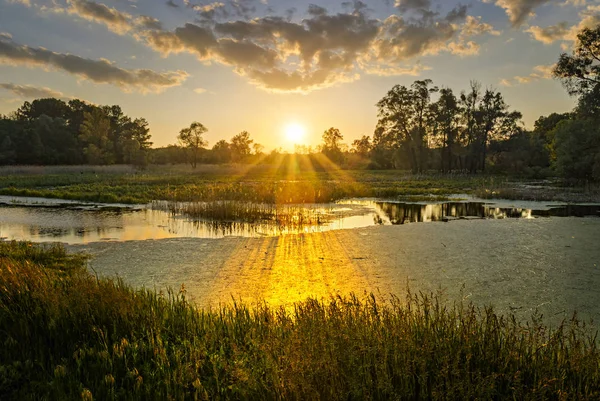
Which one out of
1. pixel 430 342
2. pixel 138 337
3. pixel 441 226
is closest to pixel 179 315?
pixel 138 337

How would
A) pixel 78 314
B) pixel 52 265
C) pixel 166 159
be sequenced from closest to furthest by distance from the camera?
1. pixel 78 314
2. pixel 52 265
3. pixel 166 159

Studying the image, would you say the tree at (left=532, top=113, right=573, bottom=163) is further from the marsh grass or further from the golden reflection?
the golden reflection

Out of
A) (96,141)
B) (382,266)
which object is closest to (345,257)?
(382,266)

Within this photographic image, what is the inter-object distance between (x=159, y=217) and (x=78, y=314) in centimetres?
1417

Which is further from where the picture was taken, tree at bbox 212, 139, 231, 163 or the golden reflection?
tree at bbox 212, 139, 231, 163

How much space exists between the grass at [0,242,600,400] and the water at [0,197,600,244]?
8.74 meters

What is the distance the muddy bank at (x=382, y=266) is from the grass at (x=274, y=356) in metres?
1.19

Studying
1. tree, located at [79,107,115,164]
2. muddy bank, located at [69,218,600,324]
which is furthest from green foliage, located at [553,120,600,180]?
tree, located at [79,107,115,164]

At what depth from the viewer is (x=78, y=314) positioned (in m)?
5.62

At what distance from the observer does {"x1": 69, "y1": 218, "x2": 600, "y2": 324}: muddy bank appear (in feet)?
24.5

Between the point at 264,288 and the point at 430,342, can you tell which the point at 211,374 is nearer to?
the point at 430,342

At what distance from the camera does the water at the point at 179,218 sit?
582 inches

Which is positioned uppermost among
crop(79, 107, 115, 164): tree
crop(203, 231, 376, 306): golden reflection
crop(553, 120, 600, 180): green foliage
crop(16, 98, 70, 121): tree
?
crop(16, 98, 70, 121): tree

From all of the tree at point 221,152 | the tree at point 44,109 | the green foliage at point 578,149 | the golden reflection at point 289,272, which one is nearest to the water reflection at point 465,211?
the golden reflection at point 289,272
